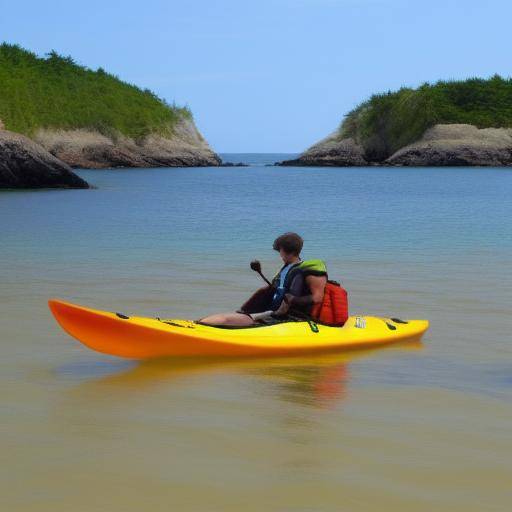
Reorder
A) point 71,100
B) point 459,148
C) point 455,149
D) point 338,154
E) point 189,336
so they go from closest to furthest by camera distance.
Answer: point 189,336, point 455,149, point 459,148, point 71,100, point 338,154

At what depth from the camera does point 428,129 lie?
85000 mm

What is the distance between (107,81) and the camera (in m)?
97.9

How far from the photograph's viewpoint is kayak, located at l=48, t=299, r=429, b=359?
23.3ft

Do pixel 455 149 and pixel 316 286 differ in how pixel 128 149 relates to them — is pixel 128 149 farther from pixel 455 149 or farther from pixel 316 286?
pixel 316 286

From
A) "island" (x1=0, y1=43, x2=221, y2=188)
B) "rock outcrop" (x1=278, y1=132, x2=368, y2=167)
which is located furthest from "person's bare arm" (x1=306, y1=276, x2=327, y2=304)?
"rock outcrop" (x1=278, y1=132, x2=368, y2=167)

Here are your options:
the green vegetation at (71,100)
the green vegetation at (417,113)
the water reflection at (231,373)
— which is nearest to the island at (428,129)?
the green vegetation at (417,113)

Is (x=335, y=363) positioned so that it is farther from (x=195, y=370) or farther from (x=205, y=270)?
(x=205, y=270)

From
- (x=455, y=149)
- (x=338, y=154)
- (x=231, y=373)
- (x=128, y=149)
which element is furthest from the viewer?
(x=338, y=154)

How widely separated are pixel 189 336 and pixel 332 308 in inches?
54.7

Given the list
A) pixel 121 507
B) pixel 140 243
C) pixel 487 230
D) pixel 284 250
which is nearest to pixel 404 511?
pixel 121 507

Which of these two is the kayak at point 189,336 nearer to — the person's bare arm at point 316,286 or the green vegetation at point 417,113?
the person's bare arm at point 316,286

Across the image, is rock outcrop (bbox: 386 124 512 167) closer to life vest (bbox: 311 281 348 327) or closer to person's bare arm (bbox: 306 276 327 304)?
life vest (bbox: 311 281 348 327)

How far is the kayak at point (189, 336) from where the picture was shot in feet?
23.3

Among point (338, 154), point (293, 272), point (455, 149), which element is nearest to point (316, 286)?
point (293, 272)
